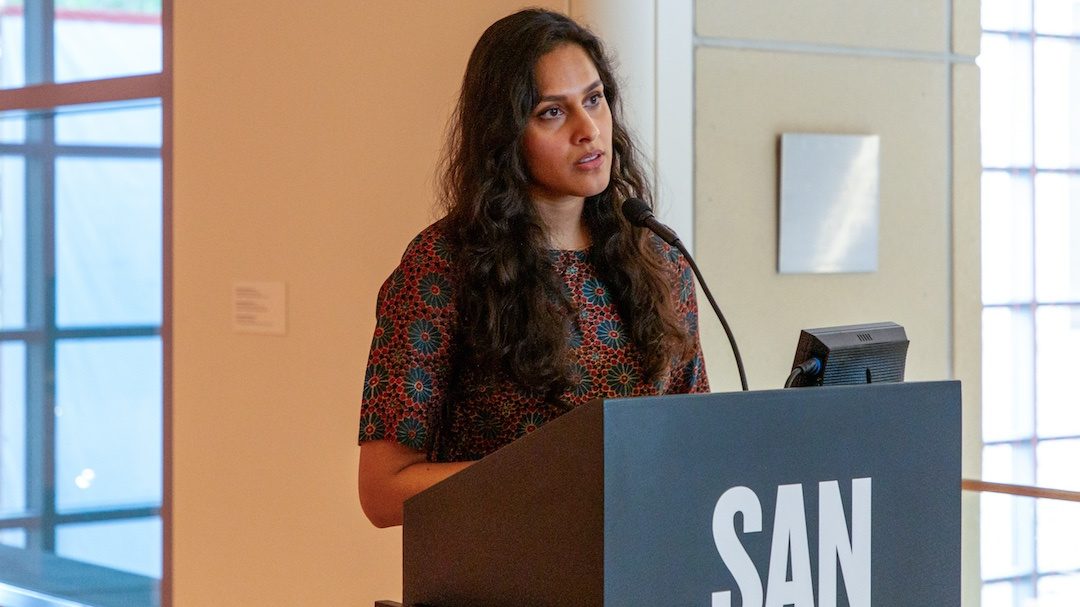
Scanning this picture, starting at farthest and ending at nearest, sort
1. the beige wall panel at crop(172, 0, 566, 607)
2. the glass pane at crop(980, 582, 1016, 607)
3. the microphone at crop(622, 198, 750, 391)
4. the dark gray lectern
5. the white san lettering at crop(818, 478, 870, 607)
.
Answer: the beige wall panel at crop(172, 0, 566, 607) → the glass pane at crop(980, 582, 1016, 607) → the microphone at crop(622, 198, 750, 391) → the white san lettering at crop(818, 478, 870, 607) → the dark gray lectern

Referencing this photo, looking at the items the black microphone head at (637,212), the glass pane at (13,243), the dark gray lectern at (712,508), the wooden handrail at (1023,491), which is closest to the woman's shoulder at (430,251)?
the black microphone head at (637,212)

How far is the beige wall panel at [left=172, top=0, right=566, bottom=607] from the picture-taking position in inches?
128

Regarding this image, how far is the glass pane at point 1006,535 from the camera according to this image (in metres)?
2.25

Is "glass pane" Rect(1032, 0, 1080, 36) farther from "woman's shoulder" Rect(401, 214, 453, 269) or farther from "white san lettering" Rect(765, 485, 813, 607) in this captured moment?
"white san lettering" Rect(765, 485, 813, 607)

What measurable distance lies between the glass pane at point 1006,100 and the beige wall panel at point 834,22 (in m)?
0.16

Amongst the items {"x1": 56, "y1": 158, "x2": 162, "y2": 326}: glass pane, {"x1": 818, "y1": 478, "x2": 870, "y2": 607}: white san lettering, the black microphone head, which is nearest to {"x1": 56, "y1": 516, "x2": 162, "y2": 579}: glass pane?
{"x1": 56, "y1": 158, "x2": 162, "y2": 326}: glass pane

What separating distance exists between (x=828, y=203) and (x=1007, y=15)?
27.7 inches

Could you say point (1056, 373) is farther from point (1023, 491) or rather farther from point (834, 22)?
point (1023, 491)

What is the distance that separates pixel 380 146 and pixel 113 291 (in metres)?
1.30

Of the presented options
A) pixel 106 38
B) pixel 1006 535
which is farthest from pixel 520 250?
pixel 106 38

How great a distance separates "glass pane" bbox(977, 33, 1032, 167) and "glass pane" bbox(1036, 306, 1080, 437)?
1.32ft

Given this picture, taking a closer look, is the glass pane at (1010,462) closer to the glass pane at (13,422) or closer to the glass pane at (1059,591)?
the glass pane at (1059,591)

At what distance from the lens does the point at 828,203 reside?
3162mm

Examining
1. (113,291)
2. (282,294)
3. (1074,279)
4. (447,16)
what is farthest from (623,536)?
(113,291)
